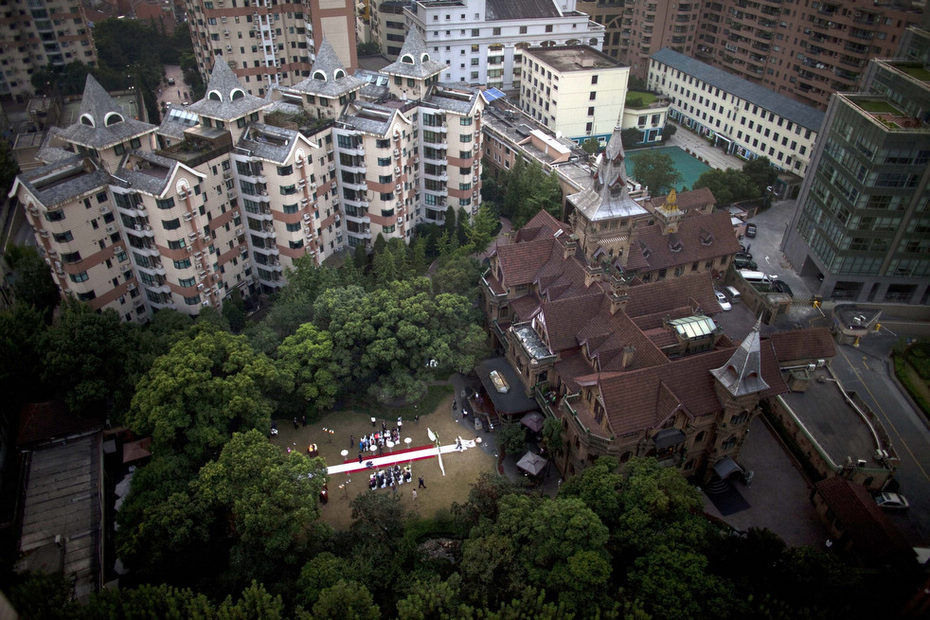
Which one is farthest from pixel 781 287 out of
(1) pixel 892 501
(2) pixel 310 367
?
(2) pixel 310 367

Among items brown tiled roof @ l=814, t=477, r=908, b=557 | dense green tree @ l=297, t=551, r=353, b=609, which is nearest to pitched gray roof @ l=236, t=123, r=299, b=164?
dense green tree @ l=297, t=551, r=353, b=609

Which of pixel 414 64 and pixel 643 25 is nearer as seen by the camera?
pixel 414 64

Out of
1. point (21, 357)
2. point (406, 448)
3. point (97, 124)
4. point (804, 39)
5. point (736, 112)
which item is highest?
point (97, 124)

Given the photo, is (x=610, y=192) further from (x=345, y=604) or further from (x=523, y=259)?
(x=345, y=604)

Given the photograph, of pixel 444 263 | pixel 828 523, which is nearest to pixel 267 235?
pixel 444 263

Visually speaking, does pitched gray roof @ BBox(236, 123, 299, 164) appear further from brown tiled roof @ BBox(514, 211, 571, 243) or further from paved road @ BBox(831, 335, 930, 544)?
paved road @ BBox(831, 335, 930, 544)

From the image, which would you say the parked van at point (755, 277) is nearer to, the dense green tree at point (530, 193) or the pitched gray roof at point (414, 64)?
the dense green tree at point (530, 193)
